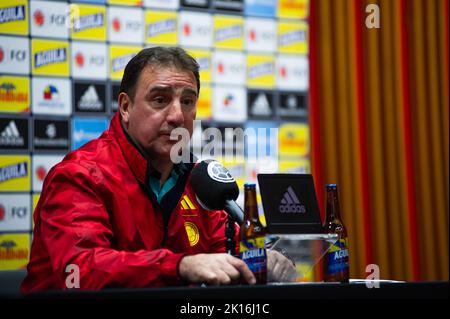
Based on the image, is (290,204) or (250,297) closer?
(250,297)

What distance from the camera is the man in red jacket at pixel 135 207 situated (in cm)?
126

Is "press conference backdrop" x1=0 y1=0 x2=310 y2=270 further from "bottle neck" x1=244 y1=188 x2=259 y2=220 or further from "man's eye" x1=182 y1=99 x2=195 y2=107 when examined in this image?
"bottle neck" x1=244 y1=188 x2=259 y2=220

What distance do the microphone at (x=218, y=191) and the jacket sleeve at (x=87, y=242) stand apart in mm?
128

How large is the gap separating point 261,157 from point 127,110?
1658 mm

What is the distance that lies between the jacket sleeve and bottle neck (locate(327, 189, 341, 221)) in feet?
1.26

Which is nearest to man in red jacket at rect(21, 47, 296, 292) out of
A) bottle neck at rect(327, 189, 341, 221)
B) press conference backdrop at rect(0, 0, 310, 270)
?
bottle neck at rect(327, 189, 341, 221)

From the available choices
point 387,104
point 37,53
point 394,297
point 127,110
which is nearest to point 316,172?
point 387,104

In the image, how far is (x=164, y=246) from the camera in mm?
1672

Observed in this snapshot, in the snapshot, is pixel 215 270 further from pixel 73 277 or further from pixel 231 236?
pixel 73 277

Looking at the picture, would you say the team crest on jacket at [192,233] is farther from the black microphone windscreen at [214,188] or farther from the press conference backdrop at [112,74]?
the press conference backdrop at [112,74]

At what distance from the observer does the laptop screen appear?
4.32 ft

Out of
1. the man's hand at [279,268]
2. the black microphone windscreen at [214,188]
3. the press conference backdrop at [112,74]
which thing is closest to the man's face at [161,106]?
the black microphone windscreen at [214,188]

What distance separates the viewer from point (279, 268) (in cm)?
138

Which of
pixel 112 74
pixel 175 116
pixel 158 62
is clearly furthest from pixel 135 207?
pixel 112 74
